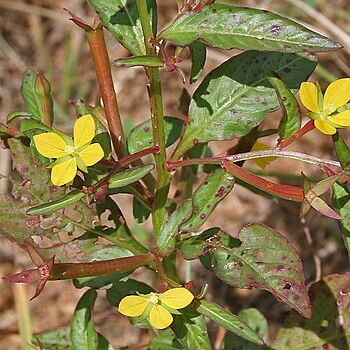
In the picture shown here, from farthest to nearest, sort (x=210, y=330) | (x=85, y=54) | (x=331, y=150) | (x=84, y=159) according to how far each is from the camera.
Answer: (x=85, y=54)
(x=331, y=150)
(x=210, y=330)
(x=84, y=159)

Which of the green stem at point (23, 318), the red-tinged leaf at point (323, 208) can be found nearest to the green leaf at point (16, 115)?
the red-tinged leaf at point (323, 208)

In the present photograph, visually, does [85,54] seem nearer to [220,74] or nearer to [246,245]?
[220,74]

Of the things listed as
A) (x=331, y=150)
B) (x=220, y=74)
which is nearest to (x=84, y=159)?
(x=220, y=74)

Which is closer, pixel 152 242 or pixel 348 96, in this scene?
pixel 348 96

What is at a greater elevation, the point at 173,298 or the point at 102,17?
the point at 102,17

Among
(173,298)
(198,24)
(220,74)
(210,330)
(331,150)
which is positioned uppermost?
(198,24)
